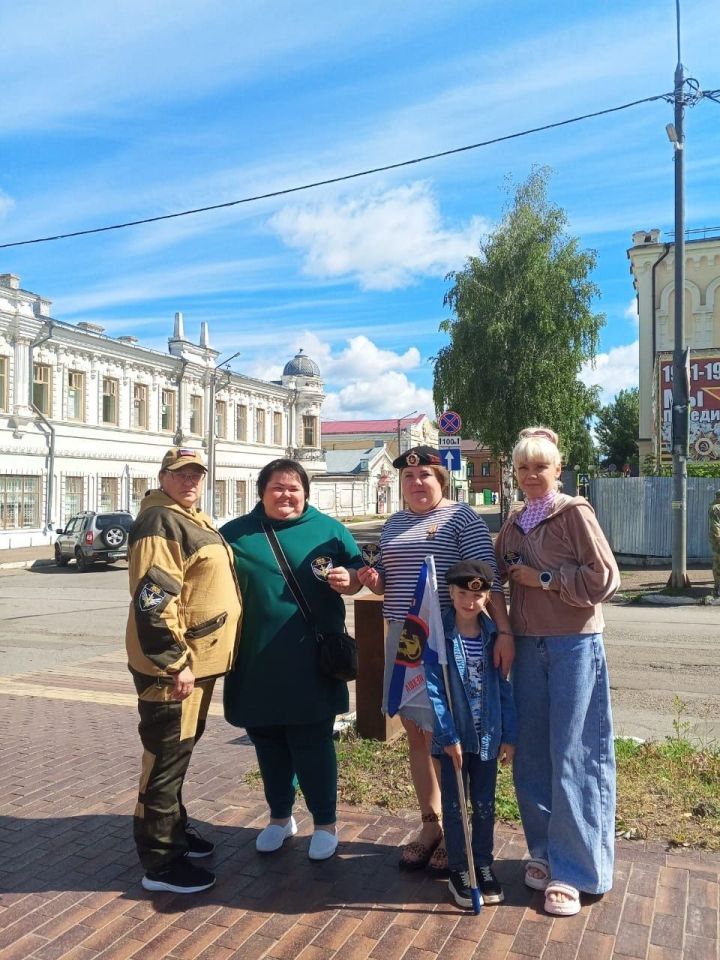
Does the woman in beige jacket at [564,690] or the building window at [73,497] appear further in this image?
the building window at [73,497]

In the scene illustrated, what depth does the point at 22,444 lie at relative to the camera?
97.7 feet

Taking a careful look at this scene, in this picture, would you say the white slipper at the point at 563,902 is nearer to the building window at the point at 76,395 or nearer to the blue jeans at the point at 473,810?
the blue jeans at the point at 473,810

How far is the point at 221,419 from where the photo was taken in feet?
139

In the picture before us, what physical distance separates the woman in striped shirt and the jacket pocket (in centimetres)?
66

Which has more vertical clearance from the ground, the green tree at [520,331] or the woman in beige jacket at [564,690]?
the green tree at [520,331]

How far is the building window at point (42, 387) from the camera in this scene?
3066cm

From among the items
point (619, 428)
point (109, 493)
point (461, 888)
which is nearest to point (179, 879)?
point (461, 888)

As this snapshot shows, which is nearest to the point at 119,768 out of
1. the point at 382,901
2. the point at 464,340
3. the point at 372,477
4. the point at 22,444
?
the point at 382,901

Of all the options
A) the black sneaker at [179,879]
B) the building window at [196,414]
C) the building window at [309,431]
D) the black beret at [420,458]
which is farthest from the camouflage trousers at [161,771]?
the building window at [309,431]

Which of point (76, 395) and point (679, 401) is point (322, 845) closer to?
point (679, 401)

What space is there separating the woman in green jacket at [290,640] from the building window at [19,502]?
2756 centimetres

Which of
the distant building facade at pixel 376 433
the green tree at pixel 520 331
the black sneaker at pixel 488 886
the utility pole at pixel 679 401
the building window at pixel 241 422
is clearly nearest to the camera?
the black sneaker at pixel 488 886

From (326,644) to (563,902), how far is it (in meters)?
1.44

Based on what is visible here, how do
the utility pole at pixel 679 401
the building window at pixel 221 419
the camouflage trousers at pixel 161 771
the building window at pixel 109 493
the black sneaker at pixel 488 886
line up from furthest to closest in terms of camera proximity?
the building window at pixel 221 419
the building window at pixel 109 493
the utility pole at pixel 679 401
the camouflage trousers at pixel 161 771
the black sneaker at pixel 488 886
